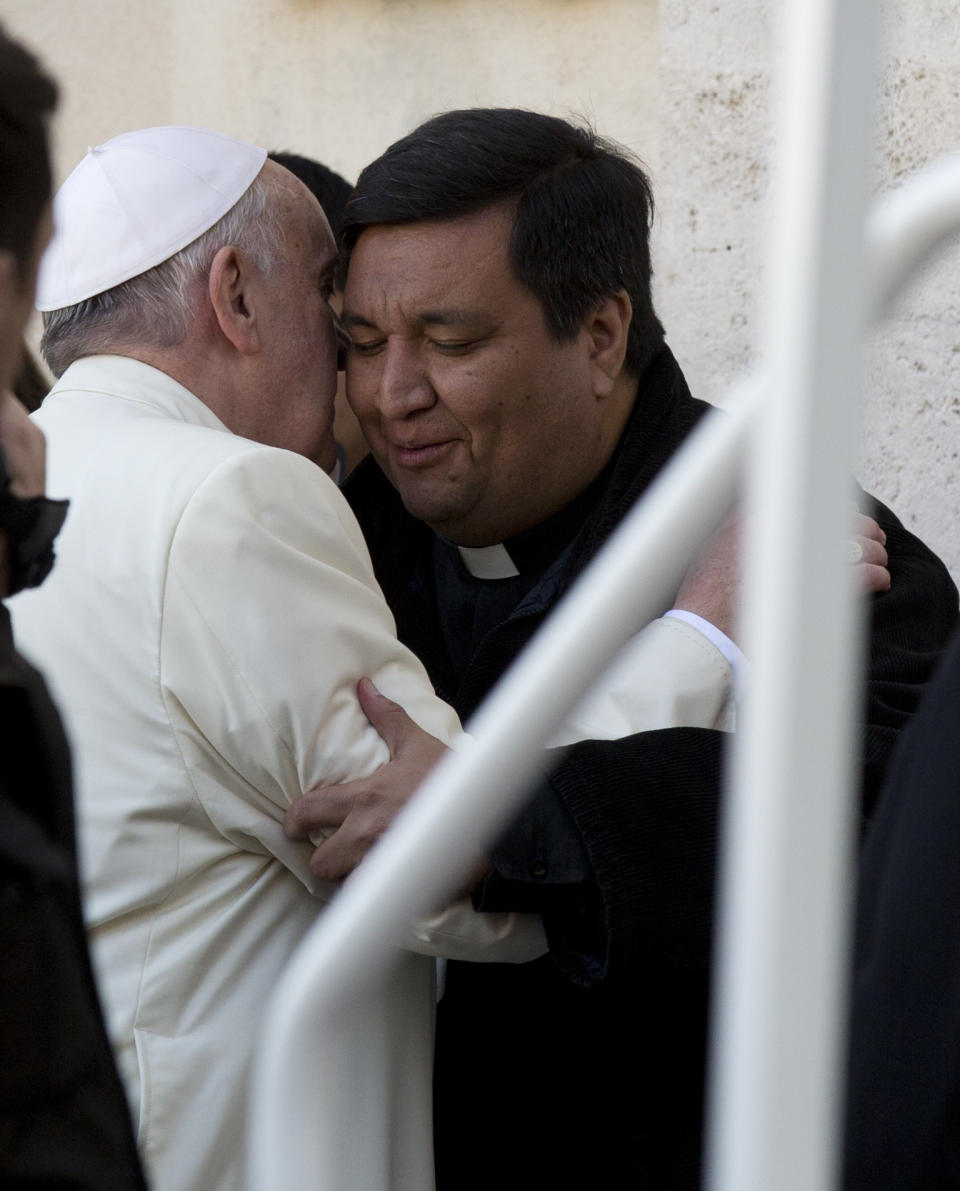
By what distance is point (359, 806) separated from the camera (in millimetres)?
2021

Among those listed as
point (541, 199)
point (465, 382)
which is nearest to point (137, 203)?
point (465, 382)

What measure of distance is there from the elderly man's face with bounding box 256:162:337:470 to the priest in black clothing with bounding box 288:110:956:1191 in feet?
0.52

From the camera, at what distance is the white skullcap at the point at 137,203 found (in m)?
2.42

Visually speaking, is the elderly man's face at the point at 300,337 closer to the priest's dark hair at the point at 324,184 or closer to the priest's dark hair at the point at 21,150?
the priest's dark hair at the point at 324,184

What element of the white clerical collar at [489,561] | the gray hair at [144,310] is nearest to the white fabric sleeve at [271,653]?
the gray hair at [144,310]

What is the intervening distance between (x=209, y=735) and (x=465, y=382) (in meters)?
1.10

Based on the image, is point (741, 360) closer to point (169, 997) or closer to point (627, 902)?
point (627, 902)

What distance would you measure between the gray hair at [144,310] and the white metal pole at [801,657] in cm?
184

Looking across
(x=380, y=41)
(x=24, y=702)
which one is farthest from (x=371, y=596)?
(x=380, y=41)

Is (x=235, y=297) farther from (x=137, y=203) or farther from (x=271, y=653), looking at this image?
(x=271, y=653)

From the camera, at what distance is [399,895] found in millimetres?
739

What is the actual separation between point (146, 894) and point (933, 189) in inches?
59.9

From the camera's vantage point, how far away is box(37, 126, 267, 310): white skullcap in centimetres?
242

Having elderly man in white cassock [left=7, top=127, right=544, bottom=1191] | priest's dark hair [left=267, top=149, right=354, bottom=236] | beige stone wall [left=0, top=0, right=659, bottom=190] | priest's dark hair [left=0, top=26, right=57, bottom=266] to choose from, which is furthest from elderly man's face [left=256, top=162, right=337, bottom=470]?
beige stone wall [left=0, top=0, right=659, bottom=190]
